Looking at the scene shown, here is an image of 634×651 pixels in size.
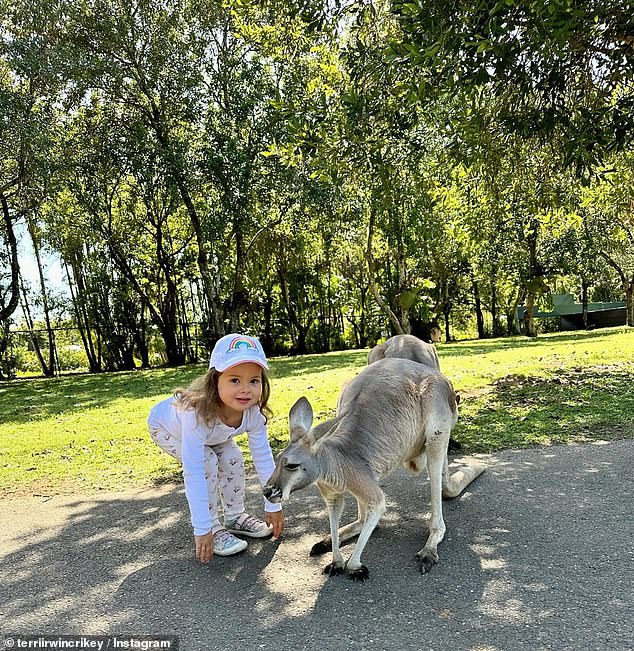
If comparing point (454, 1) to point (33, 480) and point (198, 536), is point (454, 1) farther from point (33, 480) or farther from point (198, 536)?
point (33, 480)

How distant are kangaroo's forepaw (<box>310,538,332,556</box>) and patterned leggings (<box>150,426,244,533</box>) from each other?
2.03 feet

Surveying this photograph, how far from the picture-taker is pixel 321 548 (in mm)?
3264

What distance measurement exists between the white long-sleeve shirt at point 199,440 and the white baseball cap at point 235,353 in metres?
0.34

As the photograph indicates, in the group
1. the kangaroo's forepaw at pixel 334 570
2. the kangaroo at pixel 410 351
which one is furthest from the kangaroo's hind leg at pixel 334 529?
the kangaroo at pixel 410 351

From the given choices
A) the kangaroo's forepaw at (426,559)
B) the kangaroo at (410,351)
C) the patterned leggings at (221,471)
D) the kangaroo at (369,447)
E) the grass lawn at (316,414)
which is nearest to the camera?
the kangaroo at (369,447)

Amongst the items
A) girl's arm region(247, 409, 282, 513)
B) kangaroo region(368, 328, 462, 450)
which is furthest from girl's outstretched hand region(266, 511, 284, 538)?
kangaroo region(368, 328, 462, 450)

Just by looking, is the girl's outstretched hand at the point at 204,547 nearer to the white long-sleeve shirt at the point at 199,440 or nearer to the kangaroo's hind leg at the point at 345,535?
the white long-sleeve shirt at the point at 199,440

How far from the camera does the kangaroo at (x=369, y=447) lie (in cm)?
288

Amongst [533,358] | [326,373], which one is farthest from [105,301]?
[533,358]

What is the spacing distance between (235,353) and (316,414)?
14.1ft

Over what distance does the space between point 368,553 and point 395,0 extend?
163 inches

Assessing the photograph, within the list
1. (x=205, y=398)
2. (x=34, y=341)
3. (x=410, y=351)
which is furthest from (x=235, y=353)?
(x=34, y=341)

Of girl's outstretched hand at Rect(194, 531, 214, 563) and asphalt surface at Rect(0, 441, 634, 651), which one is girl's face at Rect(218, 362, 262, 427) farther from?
asphalt surface at Rect(0, 441, 634, 651)

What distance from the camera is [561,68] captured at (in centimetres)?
607
